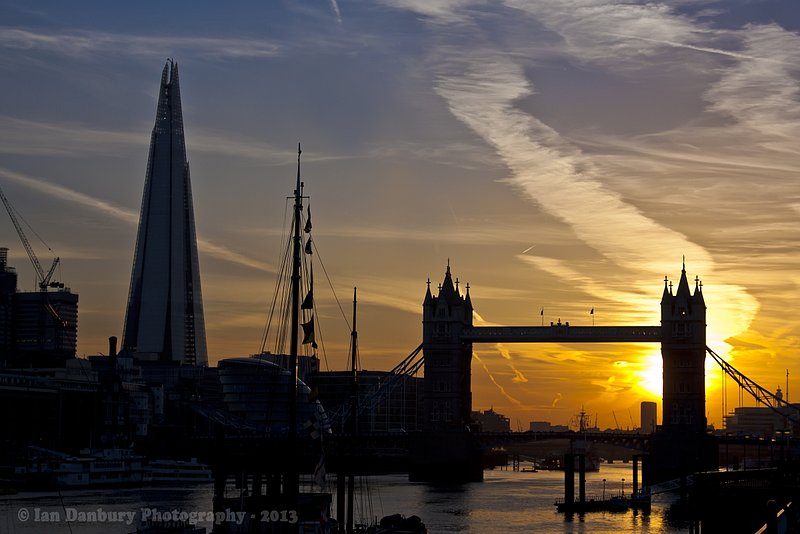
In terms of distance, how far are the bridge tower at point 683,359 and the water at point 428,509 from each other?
16.2 meters

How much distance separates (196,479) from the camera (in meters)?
178

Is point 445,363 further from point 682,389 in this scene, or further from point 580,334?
point 682,389

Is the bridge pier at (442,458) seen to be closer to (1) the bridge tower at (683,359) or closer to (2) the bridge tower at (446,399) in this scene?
(2) the bridge tower at (446,399)


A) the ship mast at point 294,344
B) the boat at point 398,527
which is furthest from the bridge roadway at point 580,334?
the ship mast at point 294,344

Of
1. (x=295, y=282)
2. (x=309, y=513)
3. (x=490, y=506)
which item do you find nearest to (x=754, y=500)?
(x=309, y=513)

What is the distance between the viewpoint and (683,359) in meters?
171

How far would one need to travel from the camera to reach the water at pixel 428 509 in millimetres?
106000

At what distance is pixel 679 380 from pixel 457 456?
29.5 m

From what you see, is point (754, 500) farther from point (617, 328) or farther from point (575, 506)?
point (617, 328)

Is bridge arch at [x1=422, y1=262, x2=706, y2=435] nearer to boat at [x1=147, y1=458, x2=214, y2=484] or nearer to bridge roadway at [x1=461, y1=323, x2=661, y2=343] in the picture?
bridge roadway at [x1=461, y1=323, x2=661, y2=343]

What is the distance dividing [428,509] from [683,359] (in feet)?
189

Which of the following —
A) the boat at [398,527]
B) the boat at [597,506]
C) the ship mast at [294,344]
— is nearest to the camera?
the ship mast at [294,344]

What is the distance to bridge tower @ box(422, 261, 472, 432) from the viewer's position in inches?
7037

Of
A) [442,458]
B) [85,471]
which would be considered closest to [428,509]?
[442,458]
